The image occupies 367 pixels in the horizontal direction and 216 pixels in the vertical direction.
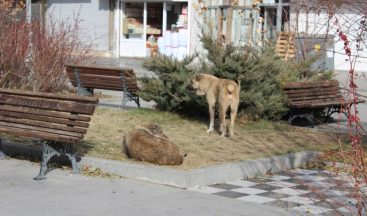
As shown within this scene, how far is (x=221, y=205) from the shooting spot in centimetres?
705

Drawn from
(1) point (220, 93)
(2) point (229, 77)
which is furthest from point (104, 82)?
(1) point (220, 93)

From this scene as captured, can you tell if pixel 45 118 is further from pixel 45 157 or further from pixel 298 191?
pixel 298 191

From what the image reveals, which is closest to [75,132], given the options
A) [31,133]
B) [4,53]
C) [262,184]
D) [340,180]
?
[31,133]

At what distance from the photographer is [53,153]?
26.6ft

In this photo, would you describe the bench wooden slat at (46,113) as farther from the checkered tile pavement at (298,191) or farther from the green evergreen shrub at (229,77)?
the green evergreen shrub at (229,77)

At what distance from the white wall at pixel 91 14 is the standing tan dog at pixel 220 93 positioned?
77.2ft

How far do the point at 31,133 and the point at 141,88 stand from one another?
5451 millimetres

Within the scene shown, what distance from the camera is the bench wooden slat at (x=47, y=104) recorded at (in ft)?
25.8

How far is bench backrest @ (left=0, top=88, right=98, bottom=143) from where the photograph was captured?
7.88m

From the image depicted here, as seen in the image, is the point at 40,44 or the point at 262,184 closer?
the point at 262,184

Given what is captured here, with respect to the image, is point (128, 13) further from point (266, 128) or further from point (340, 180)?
point (340, 180)

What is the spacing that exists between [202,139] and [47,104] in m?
3.34

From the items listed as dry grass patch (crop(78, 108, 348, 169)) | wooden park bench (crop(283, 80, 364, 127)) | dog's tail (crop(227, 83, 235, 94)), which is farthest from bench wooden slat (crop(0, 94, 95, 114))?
wooden park bench (crop(283, 80, 364, 127))

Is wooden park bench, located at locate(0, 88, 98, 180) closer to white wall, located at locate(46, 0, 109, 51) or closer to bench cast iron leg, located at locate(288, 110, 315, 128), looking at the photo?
bench cast iron leg, located at locate(288, 110, 315, 128)
